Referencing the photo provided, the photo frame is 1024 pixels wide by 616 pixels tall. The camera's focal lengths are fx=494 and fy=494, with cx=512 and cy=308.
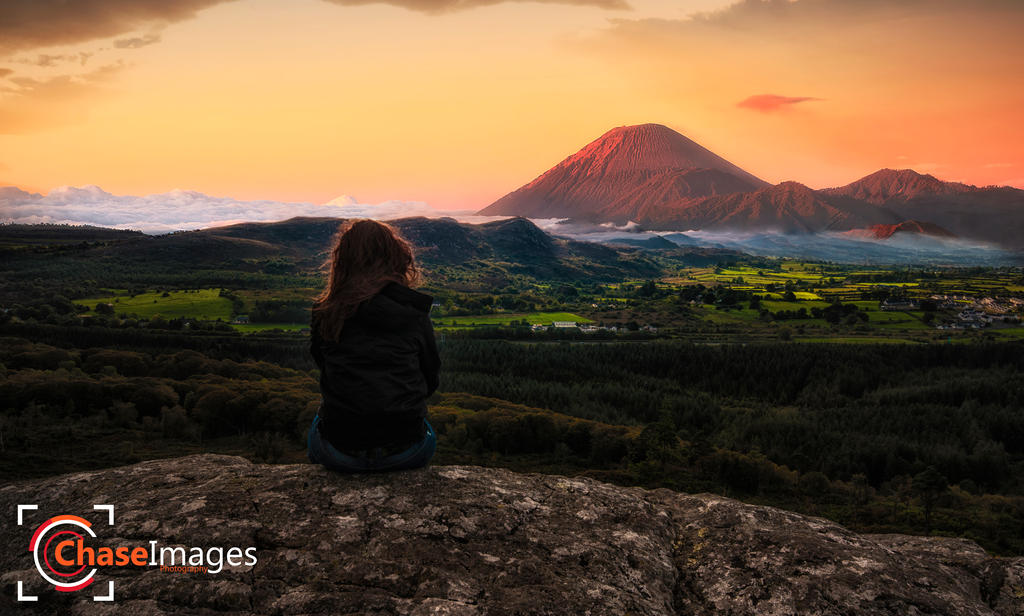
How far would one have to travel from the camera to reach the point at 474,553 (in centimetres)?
434

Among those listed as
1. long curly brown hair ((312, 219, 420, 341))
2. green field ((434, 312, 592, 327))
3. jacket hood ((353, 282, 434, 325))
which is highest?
long curly brown hair ((312, 219, 420, 341))

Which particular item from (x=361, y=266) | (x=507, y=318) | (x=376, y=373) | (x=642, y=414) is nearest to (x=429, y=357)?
(x=376, y=373)

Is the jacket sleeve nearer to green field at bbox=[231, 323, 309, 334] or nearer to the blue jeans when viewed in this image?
the blue jeans

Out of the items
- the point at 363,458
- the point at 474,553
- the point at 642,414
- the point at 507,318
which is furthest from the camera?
the point at 507,318

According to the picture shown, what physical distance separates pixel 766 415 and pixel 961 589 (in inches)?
2178

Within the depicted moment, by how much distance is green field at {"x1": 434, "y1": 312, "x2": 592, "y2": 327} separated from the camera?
11075 centimetres

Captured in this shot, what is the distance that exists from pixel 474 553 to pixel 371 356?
7.03 feet

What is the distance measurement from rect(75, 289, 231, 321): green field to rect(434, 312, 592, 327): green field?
43025mm

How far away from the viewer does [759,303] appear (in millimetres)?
126250

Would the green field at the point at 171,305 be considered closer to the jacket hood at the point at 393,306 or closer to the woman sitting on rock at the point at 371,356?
the woman sitting on rock at the point at 371,356

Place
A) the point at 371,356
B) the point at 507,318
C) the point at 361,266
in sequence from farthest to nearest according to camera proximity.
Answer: the point at 507,318 < the point at 361,266 < the point at 371,356

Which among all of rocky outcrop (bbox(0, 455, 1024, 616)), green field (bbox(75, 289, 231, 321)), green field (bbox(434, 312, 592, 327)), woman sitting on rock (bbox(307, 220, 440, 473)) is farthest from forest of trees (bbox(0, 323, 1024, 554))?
green field (bbox(434, 312, 592, 327))

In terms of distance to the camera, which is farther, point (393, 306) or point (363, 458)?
point (363, 458)

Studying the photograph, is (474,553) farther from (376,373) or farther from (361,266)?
(361,266)
